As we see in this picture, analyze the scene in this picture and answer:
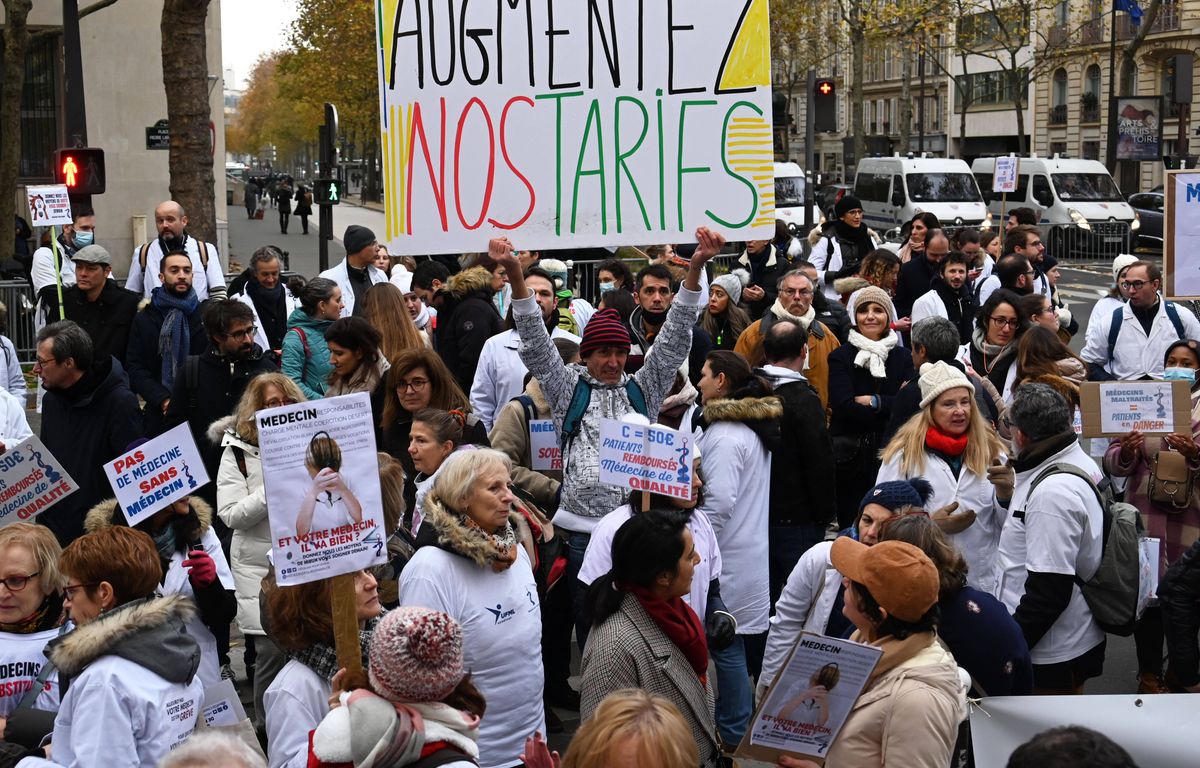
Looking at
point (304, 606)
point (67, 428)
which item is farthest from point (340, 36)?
point (304, 606)

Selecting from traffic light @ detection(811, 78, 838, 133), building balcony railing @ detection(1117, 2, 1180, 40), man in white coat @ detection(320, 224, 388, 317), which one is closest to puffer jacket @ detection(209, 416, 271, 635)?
man in white coat @ detection(320, 224, 388, 317)

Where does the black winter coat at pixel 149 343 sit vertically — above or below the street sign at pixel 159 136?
below

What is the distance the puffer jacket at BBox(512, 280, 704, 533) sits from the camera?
18.2 feet

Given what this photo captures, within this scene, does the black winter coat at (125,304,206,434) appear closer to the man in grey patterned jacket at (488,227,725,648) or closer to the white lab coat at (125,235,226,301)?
the white lab coat at (125,235,226,301)

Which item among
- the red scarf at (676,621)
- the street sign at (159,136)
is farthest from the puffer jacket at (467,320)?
the street sign at (159,136)

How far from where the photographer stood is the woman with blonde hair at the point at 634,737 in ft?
9.64

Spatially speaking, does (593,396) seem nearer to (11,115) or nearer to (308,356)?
(308,356)

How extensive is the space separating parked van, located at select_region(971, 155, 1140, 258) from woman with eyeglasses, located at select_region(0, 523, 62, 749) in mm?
26284

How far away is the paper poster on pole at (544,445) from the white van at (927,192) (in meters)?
23.6

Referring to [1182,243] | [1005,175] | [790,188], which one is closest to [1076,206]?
[790,188]

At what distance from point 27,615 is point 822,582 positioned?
2.53 meters

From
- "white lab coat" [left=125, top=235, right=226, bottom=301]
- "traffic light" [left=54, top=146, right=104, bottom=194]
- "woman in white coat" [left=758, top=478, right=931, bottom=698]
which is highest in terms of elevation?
"traffic light" [left=54, top=146, right=104, bottom=194]

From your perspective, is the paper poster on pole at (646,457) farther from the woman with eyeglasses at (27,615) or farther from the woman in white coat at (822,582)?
the woman with eyeglasses at (27,615)

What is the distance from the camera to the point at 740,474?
5852 mm
